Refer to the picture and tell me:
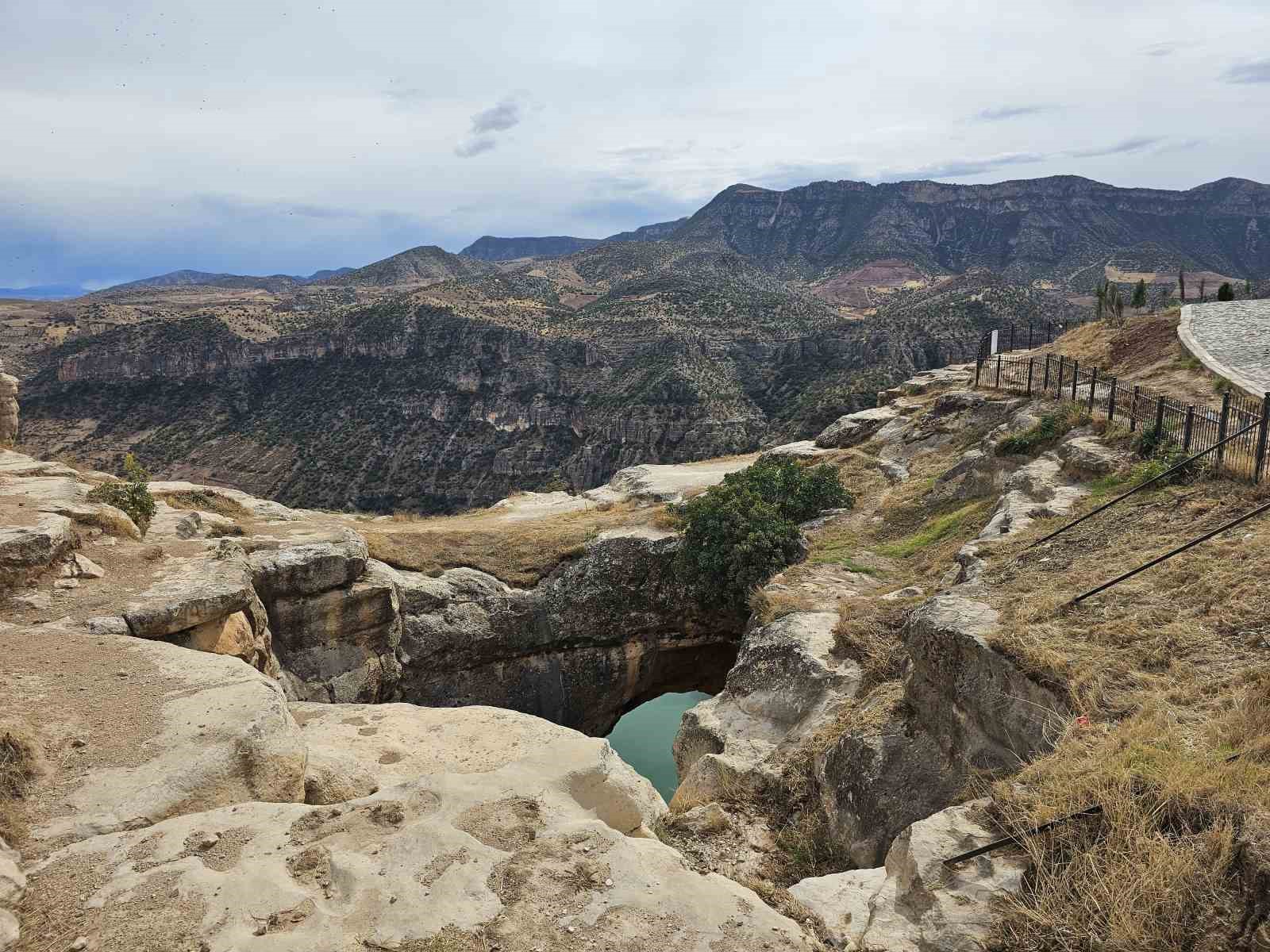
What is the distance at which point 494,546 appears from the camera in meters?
21.5

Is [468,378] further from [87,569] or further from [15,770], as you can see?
[15,770]

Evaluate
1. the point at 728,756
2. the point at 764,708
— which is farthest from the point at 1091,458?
the point at 728,756

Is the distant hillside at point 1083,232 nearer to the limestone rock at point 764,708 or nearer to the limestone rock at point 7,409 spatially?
the limestone rock at point 764,708

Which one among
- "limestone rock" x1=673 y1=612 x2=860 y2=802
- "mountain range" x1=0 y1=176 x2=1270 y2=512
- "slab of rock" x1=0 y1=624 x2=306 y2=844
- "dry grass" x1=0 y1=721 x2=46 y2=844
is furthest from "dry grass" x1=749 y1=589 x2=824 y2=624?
"mountain range" x1=0 y1=176 x2=1270 y2=512

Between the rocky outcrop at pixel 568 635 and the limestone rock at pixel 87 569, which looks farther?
the rocky outcrop at pixel 568 635

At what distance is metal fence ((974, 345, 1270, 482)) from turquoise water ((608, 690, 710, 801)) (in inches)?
570

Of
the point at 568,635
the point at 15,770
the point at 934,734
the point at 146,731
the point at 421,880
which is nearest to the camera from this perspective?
the point at 421,880

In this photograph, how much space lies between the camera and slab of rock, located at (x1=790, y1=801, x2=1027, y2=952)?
16.7 ft

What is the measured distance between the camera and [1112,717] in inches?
247

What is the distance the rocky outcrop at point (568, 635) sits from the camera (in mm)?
19266

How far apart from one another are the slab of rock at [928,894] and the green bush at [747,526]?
37.7 feet

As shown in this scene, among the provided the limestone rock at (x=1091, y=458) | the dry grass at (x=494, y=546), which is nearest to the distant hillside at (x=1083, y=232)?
the dry grass at (x=494, y=546)

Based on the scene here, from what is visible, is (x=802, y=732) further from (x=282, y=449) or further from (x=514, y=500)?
(x=282, y=449)

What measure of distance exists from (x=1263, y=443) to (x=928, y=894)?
24.8ft
